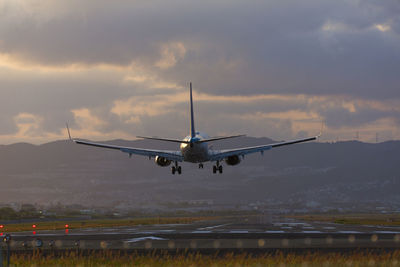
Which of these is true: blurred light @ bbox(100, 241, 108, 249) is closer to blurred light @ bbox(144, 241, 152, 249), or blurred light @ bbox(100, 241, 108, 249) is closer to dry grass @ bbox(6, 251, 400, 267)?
blurred light @ bbox(144, 241, 152, 249)

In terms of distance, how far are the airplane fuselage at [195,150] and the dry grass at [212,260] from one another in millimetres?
19247

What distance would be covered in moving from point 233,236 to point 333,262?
135ft

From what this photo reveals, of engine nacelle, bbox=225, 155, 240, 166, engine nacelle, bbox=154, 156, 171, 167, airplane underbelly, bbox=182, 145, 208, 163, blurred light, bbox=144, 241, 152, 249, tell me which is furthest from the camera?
engine nacelle, bbox=154, 156, 171, 167

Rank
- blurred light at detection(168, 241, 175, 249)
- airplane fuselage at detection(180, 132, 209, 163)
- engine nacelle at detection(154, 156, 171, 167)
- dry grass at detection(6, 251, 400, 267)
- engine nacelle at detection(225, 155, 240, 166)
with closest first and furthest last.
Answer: dry grass at detection(6, 251, 400, 267) < blurred light at detection(168, 241, 175, 249) < airplane fuselage at detection(180, 132, 209, 163) < engine nacelle at detection(225, 155, 240, 166) < engine nacelle at detection(154, 156, 171, 167)

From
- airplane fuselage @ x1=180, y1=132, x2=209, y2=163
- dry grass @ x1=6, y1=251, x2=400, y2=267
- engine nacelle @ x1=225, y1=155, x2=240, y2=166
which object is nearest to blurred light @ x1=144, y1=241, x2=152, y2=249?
dry grass @ x1=6, y1=251, x2=400, y2=267

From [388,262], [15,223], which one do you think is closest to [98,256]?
[388,262]

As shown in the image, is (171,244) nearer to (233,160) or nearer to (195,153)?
(195,153)

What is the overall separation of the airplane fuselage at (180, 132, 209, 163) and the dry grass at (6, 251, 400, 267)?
758 inches

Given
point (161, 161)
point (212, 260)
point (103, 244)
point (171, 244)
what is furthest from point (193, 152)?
point (212, 260)

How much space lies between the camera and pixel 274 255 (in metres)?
68.3

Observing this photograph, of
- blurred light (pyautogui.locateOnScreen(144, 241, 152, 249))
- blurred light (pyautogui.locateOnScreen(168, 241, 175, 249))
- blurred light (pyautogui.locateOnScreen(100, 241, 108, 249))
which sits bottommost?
blurred light (pyautogui.locateOnScreen(168, 241, 175, 249))

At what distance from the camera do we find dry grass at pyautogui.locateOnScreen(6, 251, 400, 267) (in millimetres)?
58031

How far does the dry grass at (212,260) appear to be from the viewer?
58.0 meters

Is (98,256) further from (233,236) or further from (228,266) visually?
(233,236)
